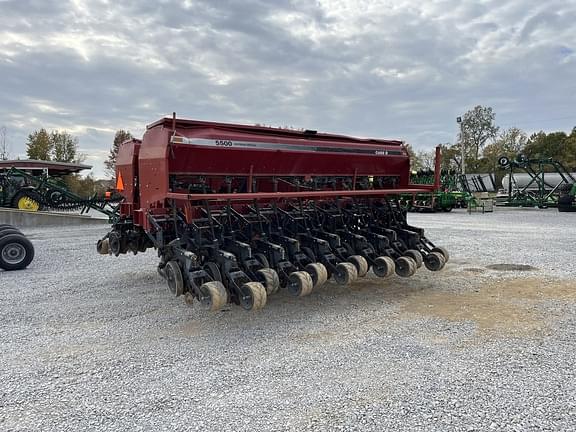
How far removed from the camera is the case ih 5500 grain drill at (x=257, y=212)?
4531 mm

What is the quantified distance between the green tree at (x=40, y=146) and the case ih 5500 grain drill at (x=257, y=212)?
36861 mm

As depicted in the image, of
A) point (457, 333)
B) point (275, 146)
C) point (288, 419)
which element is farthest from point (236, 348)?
point (275, 146)

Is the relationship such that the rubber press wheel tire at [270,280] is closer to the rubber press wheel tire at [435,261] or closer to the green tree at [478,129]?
the rubber press wheel tire at [435,261]

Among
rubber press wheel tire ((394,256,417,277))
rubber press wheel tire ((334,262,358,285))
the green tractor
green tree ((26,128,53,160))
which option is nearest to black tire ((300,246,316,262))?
rubber press wheel tire ((334,262,358,285))

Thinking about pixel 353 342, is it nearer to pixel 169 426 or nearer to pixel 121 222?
pixel 169 426

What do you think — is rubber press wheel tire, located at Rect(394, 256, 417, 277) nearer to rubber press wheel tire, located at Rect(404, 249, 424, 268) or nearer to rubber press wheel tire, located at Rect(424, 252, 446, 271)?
rubber press wheel tire, located at Rect(404, 249, 424, 268)

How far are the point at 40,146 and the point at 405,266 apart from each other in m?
40.0

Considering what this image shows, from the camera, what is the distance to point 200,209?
5031 millimetres

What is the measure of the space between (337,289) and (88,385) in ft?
10.9

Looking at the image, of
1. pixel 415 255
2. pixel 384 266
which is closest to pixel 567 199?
pixel 415 255

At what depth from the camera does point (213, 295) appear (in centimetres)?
399

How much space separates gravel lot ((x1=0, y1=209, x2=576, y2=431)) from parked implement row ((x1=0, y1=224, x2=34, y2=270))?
56.8 inches

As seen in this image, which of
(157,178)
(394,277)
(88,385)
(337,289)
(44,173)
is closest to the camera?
(88,385)

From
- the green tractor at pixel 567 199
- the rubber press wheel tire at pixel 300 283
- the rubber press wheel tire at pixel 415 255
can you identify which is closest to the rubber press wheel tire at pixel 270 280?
the rubber press wheel tire at pixel 300 283
